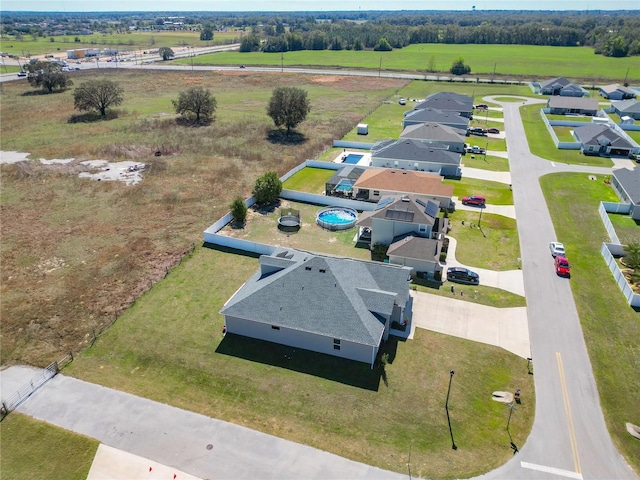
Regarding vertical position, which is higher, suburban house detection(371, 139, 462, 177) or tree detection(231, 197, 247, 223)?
suburban house detection(371, 139, 462, 177)

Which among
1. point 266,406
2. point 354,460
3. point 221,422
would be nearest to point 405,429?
point 354,460

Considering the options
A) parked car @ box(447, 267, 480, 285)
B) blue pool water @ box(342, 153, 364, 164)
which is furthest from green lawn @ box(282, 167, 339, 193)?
parked car @ box(447, 267, 480, 285)

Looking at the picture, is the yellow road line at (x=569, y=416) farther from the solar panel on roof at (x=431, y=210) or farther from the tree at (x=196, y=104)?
the tree at (x=196, y=104)

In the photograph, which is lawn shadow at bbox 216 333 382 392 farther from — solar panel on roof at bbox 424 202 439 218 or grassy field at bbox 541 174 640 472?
solar panel on roof at bbox 424 202 439 218

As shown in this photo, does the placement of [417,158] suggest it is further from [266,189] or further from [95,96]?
[95,96]

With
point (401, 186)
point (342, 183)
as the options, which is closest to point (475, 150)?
point (401, 186)

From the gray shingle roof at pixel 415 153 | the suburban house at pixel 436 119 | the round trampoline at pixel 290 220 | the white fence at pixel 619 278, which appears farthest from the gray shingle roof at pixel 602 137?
the round trampoline at pixel 290 220
